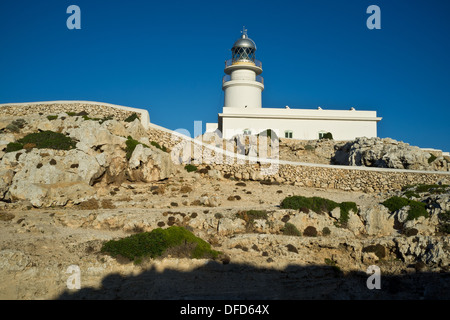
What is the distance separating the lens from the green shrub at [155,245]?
661 inches

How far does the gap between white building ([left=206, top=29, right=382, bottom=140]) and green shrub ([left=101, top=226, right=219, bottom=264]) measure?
22.8m

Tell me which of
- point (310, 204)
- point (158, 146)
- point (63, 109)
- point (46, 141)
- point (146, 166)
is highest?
point (63, 109)

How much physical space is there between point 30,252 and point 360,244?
53.7 ft

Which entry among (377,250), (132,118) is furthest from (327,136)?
(377,250)

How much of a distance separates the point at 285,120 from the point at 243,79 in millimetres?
7352

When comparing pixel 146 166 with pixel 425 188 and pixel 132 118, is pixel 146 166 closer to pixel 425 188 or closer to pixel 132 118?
pixel 132 118

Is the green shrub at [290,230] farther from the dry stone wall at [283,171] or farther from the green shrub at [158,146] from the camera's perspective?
the green shrub at [158,146]

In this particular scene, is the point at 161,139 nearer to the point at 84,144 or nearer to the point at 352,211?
the point at 84,144

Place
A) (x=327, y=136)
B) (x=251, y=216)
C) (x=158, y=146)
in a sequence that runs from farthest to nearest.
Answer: (x=327, y=136) < (x=158, y=146) < (x=251, y=216)

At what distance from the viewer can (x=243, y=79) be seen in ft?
143

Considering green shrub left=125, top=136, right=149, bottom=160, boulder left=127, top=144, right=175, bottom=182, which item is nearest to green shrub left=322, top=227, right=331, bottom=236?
boulder left=127, top=144, right=175, bottom=182

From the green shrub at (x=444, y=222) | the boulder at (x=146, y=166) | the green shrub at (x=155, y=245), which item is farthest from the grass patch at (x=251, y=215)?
the green shrub at (x=444, y=222)

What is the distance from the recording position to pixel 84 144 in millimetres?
27344
